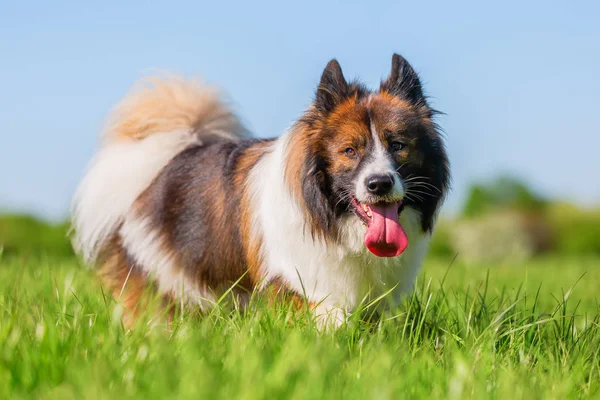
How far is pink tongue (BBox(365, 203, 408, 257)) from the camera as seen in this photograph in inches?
164

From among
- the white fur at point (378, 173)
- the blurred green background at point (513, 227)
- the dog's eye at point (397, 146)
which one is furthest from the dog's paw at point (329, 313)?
the blurred green background at point (513, 227)

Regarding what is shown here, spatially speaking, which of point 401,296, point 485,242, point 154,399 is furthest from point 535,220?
point 154,399

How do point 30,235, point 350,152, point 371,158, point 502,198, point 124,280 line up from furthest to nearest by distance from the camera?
point 502,198, point 30,235, point 124,280, point 350,152, point 371,158

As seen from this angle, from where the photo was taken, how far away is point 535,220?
19.1m

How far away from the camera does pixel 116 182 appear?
5609 mm

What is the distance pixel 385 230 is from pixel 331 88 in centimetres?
101

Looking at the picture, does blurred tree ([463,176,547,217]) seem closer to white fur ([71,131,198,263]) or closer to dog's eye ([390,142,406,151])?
white fur ([71,131,198,263])

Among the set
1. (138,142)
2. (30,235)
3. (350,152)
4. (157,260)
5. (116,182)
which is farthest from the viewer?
(30,235)

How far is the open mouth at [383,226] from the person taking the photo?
4156 mm

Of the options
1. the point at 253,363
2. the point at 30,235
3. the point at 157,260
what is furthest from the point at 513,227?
the point at 253,363

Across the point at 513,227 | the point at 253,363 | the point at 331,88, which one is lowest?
the point at 513,227

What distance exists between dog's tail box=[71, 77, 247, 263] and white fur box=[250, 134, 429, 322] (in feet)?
4.71

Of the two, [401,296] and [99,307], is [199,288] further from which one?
[401,296]

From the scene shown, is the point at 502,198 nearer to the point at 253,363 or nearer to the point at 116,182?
A: the point at 116,182
